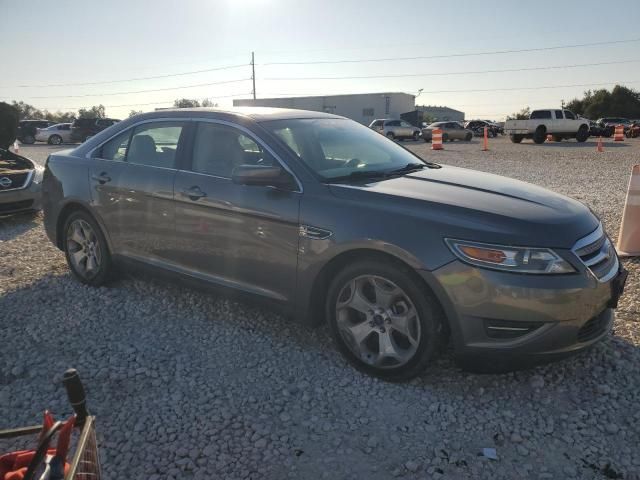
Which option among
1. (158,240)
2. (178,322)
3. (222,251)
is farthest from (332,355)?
(158,240)

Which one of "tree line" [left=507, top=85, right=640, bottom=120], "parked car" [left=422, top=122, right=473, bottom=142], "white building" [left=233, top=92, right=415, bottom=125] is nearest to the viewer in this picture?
"parked car" [left=422, top=122, right=473, bottom=142]

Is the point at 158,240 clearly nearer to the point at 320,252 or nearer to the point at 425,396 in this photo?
the point at 320,252

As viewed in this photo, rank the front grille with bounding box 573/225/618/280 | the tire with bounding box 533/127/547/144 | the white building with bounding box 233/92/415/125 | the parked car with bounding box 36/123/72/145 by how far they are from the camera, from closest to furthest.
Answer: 1. the front grille with bounding box 573/225/618/280
2. the tire with bounding box 533/127/547/144
3. the parked car with bounding box 36/123/72/145
4. the white building with bounding box 233/92/415/125

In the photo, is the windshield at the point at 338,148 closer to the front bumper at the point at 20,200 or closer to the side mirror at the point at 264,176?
the side mirror at the point at 264,176

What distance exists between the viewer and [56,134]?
109 feet

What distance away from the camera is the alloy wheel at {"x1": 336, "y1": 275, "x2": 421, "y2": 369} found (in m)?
2.99

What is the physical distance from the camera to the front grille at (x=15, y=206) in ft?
24.4

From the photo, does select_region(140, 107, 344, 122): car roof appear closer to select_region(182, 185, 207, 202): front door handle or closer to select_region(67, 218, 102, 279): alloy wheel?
select_region(182, 185, 207, 202): front door handle

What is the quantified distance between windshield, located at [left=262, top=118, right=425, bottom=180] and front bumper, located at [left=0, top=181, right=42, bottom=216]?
220 inches

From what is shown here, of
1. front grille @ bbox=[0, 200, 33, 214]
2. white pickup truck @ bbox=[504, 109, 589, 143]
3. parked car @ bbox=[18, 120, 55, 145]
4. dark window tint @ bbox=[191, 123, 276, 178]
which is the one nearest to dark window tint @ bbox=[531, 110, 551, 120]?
white pickup truck @ bbox=[504, 109, 589, 143]

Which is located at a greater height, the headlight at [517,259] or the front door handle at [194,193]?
the front door handle at [194,193]

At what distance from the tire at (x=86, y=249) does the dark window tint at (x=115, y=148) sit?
56 centimetres

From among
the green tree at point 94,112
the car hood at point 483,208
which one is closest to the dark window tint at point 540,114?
the car hood at point 483,208

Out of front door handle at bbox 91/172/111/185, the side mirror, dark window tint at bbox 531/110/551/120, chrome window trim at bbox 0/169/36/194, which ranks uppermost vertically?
dark window tint at bbox 531/110/551/120
